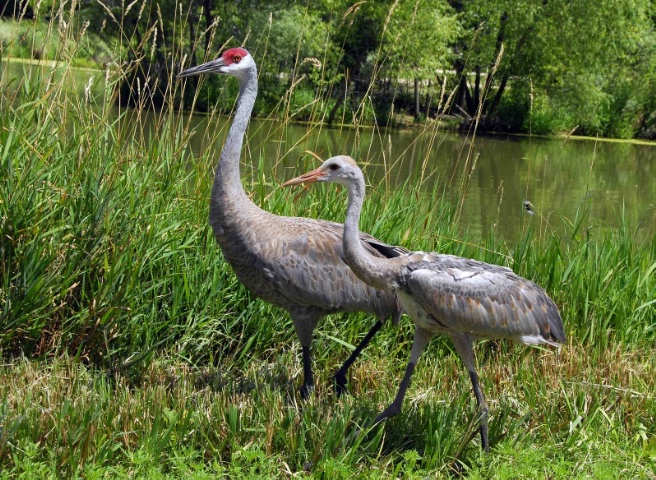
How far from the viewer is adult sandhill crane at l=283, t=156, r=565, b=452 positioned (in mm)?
4008

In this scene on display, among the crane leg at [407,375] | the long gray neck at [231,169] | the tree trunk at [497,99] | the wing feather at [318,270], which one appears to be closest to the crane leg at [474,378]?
the crane leg at [407,375]

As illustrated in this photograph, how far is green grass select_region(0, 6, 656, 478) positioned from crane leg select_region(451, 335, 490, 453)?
0.07 metres

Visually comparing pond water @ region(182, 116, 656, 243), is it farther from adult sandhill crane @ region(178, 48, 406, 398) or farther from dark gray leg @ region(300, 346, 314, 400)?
dark gray leg @ region(300, 346, 314, 400)

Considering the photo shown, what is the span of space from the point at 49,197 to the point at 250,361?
152 cm

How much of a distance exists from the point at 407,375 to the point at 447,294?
48cm

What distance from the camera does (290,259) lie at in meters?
4.66

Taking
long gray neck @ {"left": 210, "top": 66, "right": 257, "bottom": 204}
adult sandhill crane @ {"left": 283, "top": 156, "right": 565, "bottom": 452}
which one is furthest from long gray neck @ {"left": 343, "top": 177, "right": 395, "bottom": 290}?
long gray neck @ {"left": 210, "top": 66, "right": 257, "bottom": 204}

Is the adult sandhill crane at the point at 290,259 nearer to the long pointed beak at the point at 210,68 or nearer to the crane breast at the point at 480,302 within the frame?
the long pointed beak at the point at 210,68

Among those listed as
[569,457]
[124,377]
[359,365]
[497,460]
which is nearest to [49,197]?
[124,377]

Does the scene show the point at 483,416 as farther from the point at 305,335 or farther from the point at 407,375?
the point at 305,335

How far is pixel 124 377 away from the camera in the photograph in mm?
4570

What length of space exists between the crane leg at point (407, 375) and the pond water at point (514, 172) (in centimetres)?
233

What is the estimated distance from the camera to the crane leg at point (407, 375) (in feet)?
13.3

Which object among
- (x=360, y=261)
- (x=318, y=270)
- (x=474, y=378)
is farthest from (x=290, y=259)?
(x=474, y=378)
